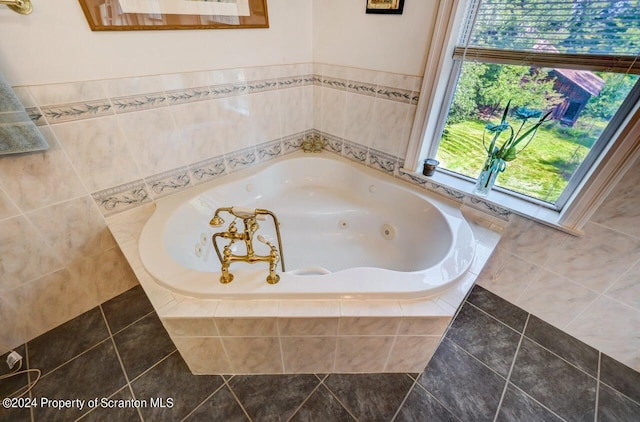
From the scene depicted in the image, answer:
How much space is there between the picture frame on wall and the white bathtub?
3.00 ft

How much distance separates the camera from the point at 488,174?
4.64 ft

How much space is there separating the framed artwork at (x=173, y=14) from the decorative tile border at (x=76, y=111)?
11.6 inches

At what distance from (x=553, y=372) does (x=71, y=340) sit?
2.46 meters

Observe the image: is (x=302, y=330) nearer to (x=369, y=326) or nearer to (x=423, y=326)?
(x=369, y=326)

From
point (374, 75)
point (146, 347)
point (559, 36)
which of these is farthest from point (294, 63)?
point (146, 347)

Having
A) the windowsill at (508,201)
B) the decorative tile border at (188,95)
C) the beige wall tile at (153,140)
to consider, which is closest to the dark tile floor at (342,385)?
the windowsill at (508,201)

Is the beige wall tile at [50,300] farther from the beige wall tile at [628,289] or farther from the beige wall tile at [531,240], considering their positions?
the beige wall tile at [628,289]

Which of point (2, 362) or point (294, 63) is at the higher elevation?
point (294, 63)

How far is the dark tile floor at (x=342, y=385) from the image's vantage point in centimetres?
112

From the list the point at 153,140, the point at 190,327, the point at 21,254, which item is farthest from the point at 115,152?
the point at 190,327

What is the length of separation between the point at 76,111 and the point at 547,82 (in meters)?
2.07

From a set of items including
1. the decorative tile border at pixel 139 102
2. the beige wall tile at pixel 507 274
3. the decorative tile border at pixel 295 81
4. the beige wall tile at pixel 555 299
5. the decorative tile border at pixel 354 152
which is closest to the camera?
the decorative tile border at pixel 139 102

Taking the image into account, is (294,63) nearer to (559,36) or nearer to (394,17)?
(394,17)

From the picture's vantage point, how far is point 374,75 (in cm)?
157
